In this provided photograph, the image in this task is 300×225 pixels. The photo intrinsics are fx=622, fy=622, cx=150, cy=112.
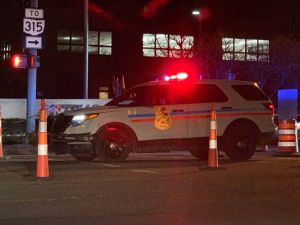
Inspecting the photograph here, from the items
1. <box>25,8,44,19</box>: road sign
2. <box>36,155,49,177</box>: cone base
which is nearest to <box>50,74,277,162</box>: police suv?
<box>36,155,49,177</box>: cone base

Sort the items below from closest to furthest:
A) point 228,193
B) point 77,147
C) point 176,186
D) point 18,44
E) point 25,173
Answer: point 228,193, point 176,186, point 25,173, point 77,147, point 18,44

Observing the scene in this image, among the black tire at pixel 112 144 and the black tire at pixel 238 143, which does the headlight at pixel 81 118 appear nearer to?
the black tire at pixel 112 144

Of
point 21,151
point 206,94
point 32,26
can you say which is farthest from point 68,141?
point 32,26

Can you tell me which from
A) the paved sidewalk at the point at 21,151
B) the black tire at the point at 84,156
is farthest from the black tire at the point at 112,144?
the paved sidewalk at the point at 21,151

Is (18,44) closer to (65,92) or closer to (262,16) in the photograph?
(65,92)

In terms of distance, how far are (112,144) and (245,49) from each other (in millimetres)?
31168

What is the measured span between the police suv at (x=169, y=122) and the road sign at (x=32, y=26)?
24.7 feet

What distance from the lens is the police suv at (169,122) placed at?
13.0 metres

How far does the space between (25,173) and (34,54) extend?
413 inches

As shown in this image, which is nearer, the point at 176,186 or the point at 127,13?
the point at 176,186

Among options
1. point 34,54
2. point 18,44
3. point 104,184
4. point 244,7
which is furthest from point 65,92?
point 104,184

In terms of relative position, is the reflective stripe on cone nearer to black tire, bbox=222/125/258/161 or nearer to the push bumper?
black tire, bbox=222/125/258/161

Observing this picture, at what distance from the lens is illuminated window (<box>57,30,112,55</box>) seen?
40500 millimetres

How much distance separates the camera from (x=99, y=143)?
1296cm
